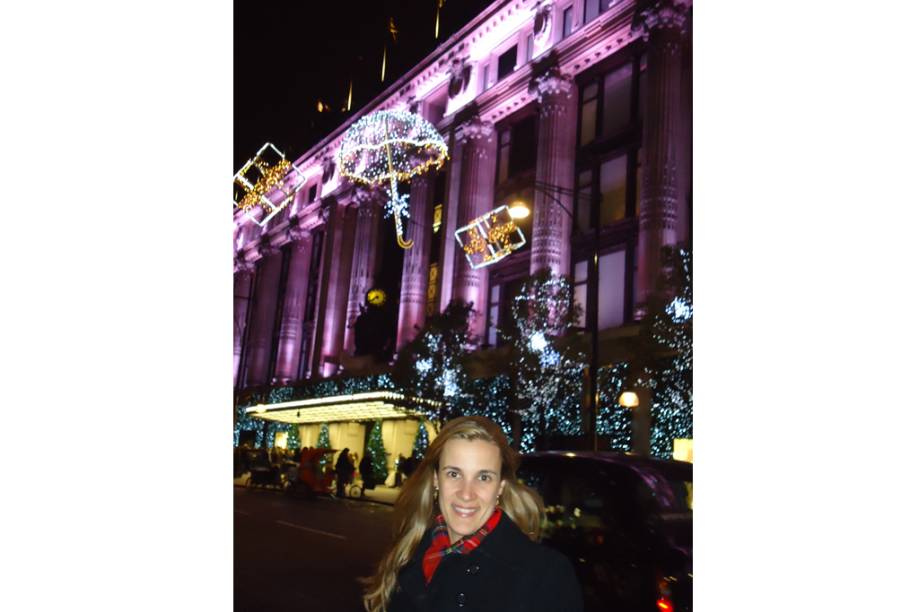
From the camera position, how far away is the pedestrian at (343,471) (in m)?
3.02

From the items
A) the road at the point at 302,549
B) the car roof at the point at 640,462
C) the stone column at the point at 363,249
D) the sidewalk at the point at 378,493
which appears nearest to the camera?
the car roof at the point at 640,462

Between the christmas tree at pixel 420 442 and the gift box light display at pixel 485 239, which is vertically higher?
the gift box light display at pixel 485 239

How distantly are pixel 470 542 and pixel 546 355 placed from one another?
11.8ft

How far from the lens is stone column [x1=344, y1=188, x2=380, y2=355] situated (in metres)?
3.82

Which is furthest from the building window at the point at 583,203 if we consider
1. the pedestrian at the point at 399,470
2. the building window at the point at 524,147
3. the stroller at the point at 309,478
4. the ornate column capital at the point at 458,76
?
the stroller at the point at 309,478

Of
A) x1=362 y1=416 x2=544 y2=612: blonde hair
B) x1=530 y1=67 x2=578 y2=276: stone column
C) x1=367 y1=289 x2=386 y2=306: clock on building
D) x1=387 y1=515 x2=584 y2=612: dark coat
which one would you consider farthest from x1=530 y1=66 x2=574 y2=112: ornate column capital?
x1=387 y1=515 x2=584 y2=612: dark coat

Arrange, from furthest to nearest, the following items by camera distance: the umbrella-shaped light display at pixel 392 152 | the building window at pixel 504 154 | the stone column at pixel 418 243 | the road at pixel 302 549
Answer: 1. the building window at pixel 504 154
2. the stone column at pixel 418 243
3. the umbrella-shaped light display at pixel 392 152
4. the road at pixel 302 549

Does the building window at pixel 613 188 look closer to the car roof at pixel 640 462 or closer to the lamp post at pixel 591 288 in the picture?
the lamp post at pixel 591 288

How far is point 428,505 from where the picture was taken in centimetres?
188

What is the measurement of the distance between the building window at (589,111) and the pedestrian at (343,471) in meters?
3.95

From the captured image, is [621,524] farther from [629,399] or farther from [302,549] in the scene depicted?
[629,399]
